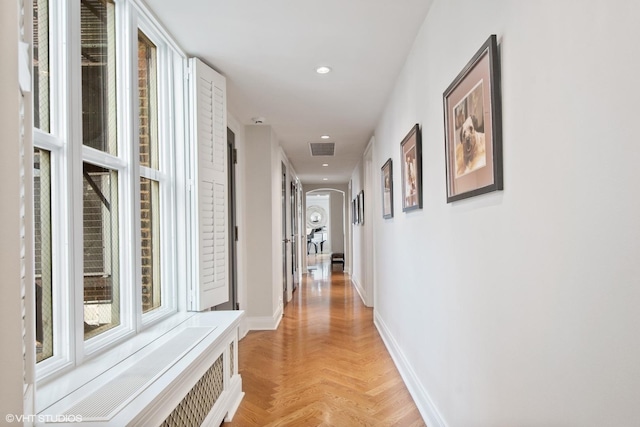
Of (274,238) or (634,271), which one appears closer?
(634,271)

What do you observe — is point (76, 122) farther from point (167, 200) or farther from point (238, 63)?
point (238, 63)

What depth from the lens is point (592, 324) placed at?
34.1 inches

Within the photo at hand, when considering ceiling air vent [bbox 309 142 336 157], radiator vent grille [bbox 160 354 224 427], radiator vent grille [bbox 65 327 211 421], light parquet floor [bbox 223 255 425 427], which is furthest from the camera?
ceiling air vent [bbox 309 142 336 157]

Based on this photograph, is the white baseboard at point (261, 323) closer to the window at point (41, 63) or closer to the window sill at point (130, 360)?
the window sill at point (130, 360)

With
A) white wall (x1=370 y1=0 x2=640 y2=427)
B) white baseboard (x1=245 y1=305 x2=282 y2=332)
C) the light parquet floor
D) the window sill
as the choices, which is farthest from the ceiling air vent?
white wall (x1=370 y1=0 x2=640 y2=427)

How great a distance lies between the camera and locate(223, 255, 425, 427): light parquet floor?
8.06 feet

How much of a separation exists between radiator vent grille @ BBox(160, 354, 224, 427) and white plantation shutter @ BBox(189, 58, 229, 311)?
0.53 meters

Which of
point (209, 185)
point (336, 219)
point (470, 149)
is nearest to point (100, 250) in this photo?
point (209, 185)

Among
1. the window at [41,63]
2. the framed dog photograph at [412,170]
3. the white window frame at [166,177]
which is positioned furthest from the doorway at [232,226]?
the window at [41,63]

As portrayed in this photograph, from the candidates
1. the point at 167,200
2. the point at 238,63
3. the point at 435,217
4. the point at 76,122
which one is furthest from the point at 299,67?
the point at 76,122

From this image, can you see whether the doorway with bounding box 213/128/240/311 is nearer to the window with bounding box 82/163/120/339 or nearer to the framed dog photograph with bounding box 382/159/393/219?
the framed dog photograph with bounding box 382/159/393/219

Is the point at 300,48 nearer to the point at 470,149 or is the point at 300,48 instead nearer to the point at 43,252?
the point at 470,149

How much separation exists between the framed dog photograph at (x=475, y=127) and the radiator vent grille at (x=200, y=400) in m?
1.53

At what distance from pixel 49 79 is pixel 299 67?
1.83 meters
